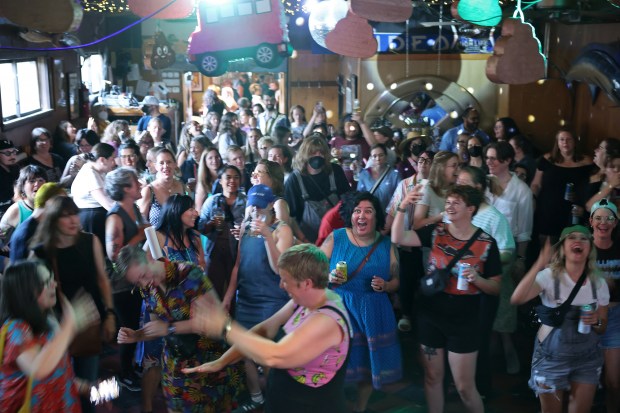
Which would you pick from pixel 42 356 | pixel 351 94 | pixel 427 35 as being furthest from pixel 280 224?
pixel 351 94

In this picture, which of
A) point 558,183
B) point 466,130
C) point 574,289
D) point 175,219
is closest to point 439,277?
point 574,289

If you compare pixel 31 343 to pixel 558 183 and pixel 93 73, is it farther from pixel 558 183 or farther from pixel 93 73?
pixel 93 73

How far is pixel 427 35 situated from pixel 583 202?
550 cm

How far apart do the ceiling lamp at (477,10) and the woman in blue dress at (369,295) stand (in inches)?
80.7

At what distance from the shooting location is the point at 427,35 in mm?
10594

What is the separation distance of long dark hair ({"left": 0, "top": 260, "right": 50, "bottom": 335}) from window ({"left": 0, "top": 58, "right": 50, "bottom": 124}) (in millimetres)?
6133

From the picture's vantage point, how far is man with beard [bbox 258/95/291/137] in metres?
10.1

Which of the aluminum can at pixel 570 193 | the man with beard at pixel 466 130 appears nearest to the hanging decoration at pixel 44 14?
the aluminum can at pixel 570 193

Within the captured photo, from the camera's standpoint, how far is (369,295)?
4156mm

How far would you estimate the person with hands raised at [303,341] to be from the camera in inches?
109

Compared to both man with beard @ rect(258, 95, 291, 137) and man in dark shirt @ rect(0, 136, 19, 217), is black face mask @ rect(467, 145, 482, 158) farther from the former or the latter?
man in dark shirt @ rect(0, 136, 19, 217)

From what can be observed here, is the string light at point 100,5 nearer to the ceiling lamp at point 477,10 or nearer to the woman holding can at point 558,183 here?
the ceiling lamp at point 477,10

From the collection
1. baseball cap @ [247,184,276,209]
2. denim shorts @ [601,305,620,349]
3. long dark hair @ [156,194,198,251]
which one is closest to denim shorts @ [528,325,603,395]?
denim shorts @ [601,305,620,349]

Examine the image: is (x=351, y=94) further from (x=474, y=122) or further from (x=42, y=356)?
(x=42, y=356)
